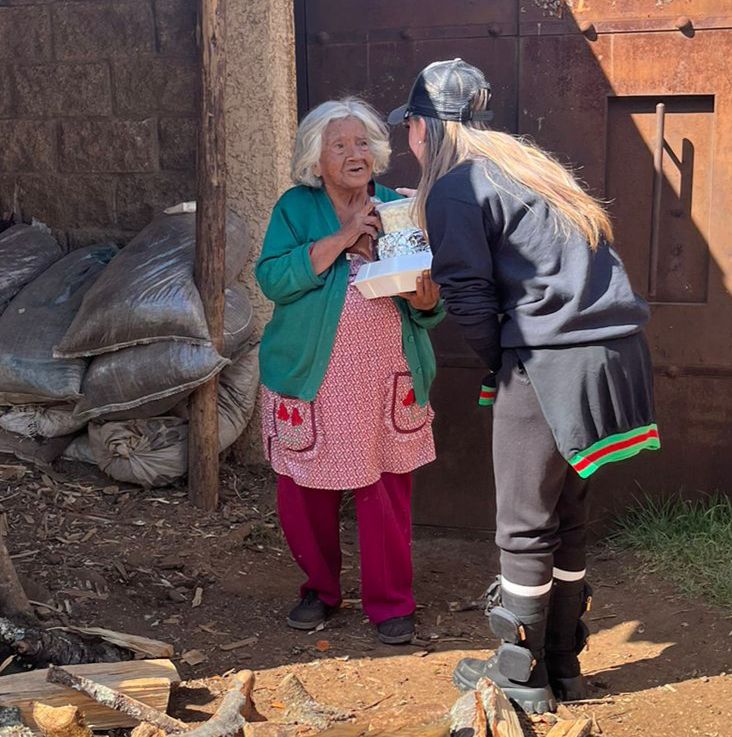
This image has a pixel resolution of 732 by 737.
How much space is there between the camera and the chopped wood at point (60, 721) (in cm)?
286

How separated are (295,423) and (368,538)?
48 centimetres

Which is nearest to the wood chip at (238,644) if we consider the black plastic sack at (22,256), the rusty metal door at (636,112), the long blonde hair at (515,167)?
the long blonde hair at (515,167)

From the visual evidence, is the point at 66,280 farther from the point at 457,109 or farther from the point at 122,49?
the point at 457,109

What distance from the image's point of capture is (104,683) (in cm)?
315

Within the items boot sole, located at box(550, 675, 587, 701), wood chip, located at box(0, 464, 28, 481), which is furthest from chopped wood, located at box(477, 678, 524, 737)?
wood chip, located at box(0, 464, 28, 481)

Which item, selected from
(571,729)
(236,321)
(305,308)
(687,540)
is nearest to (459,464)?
(687,540)

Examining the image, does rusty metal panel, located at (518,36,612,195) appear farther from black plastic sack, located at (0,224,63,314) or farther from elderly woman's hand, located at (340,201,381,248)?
black plastic sack, located at (0,224,63,314)

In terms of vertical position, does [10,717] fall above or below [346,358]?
below

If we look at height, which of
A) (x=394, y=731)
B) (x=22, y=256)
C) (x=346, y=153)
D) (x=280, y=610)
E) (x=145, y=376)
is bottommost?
(x=280, y=610)

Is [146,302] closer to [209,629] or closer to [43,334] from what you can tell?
[43,334]

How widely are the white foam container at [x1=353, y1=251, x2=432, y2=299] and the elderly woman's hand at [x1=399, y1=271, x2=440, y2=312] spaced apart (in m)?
0.04

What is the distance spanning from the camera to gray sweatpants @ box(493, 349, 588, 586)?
314 cm

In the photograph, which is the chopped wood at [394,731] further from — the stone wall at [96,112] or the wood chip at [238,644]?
the stone wall at [96,112]

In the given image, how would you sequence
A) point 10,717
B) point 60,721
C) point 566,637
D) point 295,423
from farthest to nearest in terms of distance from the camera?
point 295,423 < point 566,637 < point 10,717 < point 60,721
